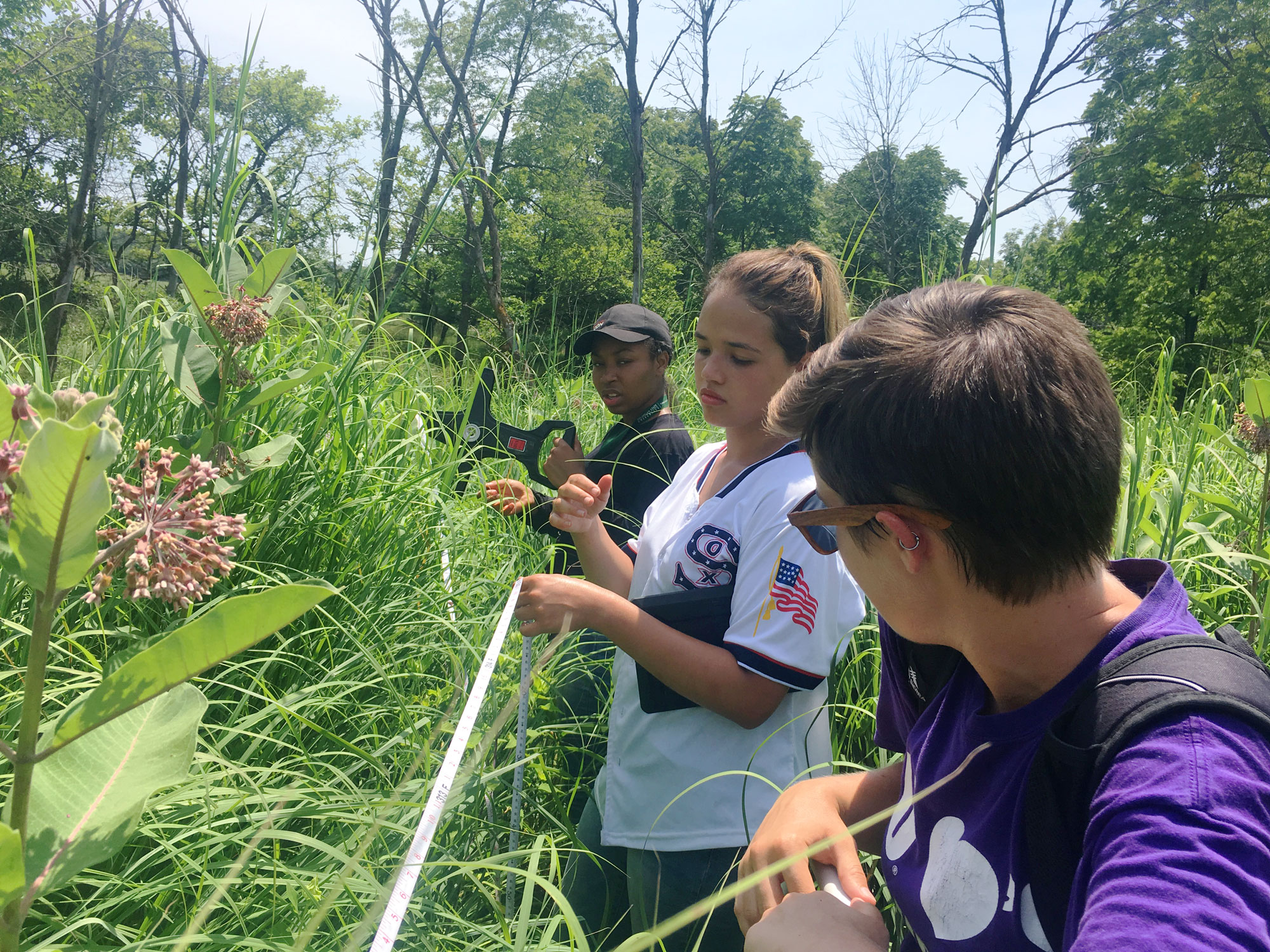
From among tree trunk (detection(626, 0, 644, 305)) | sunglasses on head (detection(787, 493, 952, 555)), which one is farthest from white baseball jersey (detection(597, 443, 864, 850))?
tree trunk (detection(626, 0, 644, 305))

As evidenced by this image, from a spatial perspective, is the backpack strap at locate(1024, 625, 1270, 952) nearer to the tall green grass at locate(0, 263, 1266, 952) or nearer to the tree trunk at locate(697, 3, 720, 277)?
the tall green grass at locate(0, 263, 1266, 952)

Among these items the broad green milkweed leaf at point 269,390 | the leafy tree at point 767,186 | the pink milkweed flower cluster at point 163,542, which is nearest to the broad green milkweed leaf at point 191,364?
the broad green milkweed leaf at point 269,390

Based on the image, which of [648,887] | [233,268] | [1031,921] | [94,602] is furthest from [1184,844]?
[233,268]

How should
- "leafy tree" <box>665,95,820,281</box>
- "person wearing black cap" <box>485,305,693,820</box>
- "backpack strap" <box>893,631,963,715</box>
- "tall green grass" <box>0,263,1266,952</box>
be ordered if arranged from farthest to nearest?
"leafy tree" <box>665,95,820,281</box>, "person wearing black cap" <box>485,305,693,820</box>, "tall green grass" <box>0,263,1266,952</box>, "backpack strap" <box>893,631,963,715</box>

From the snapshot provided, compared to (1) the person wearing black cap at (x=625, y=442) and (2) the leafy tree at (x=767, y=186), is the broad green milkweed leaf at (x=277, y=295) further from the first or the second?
(2) the leafy tree at (x=767, y=186)

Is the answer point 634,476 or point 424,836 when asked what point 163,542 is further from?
point 634,476

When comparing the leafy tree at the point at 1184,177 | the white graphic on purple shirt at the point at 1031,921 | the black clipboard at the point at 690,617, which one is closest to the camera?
the white graphic on purple shirt at the point at 1031,921

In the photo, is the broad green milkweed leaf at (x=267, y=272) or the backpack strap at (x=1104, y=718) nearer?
the backpack strap at (x=1104, y=718)

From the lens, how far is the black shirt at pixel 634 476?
2656 mm

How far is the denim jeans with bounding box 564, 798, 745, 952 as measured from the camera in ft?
4.67

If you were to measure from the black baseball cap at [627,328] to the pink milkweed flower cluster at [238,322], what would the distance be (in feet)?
5.53

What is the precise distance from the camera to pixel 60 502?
488mm

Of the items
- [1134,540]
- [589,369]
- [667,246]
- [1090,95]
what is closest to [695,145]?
[667,246]

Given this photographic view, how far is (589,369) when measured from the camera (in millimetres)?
6301
